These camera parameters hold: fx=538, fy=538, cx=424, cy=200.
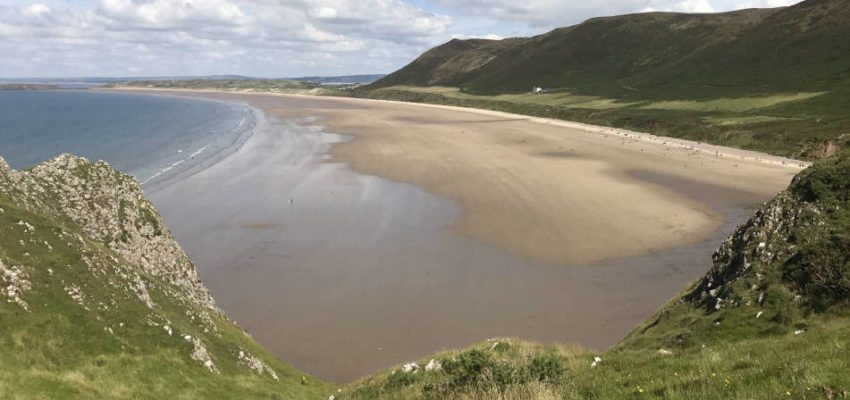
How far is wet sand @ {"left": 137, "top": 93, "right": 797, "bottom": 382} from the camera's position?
26.2 m

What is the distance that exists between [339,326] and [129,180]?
39.6 feet

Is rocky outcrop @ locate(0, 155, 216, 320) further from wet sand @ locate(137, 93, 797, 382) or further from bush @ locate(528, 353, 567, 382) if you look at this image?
bush @ locate(528, 353, 567, 382)

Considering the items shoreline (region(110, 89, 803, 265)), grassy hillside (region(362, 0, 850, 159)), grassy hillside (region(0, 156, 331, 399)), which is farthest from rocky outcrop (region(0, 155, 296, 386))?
grassy hillside (region(362, 0, 850, 159))

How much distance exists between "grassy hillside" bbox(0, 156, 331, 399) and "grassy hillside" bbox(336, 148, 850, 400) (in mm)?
4749

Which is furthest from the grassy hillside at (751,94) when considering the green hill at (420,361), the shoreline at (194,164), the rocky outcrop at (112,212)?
the shoreline at (194,164)

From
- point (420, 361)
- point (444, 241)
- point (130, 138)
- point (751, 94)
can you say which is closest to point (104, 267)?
point (420, 361)

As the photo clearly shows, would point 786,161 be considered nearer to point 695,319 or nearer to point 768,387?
point 695,319

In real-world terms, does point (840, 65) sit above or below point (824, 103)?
above

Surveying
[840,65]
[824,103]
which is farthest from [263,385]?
[840,65]

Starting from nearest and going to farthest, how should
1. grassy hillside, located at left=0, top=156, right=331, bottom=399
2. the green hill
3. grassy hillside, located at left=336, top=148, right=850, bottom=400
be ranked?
grassy hillside, located at left=336, top=148, right=850, bottom=400 → the green hill → grassy hillside, located at left=0, top=156, right=331, bottom=399

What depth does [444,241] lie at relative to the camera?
38.8 meters

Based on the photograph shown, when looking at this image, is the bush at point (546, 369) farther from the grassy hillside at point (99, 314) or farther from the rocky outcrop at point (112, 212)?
the rocky outcrop at point (112, 212)

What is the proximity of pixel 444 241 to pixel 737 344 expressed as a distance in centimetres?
2555

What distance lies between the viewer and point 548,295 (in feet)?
96.6
